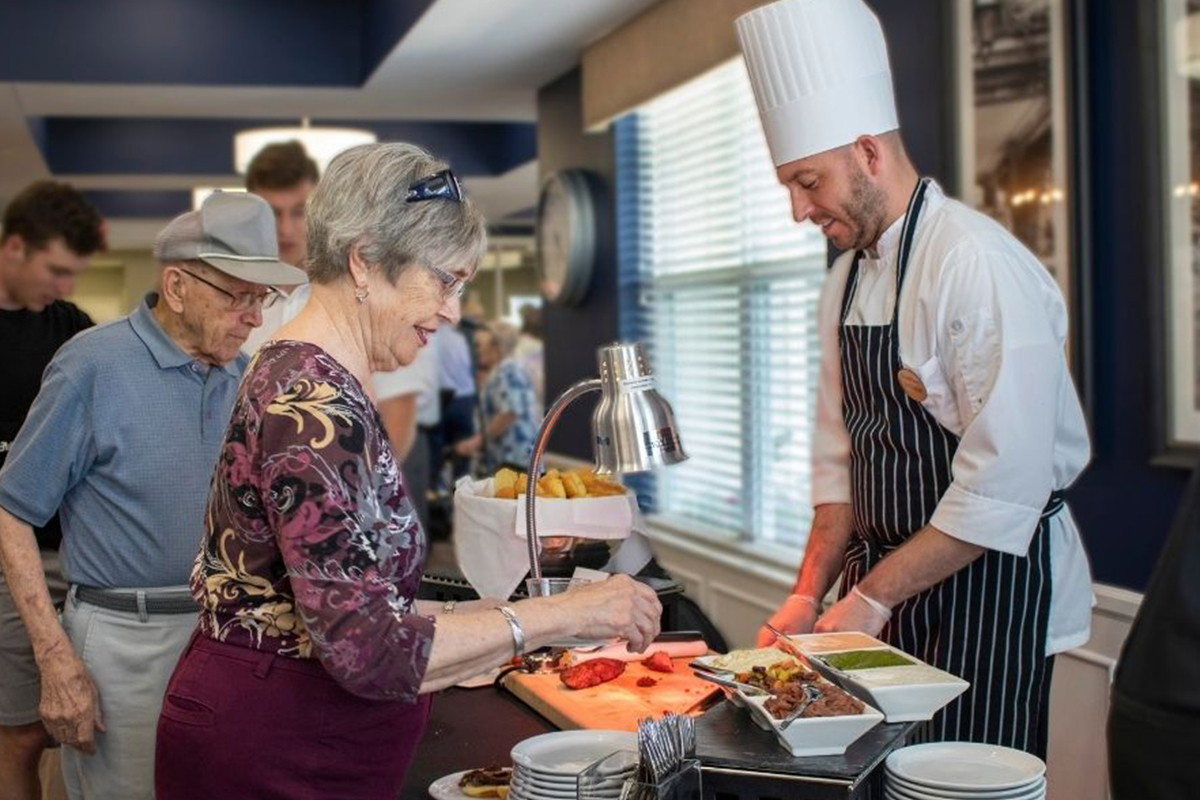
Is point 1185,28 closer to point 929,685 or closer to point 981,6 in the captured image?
point 981,6

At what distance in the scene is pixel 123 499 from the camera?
235 cm

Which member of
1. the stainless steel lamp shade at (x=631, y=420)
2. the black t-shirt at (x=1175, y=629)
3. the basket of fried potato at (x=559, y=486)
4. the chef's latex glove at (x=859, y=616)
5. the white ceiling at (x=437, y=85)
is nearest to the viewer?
the black t-shirt at (x=1175, y=629)

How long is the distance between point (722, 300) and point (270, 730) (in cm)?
354

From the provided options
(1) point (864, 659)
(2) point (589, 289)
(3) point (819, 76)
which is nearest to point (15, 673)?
(1) point (864, 659)

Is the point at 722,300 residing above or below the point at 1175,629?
above

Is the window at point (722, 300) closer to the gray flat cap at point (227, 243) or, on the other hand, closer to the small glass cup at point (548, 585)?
the gray flat cap at point (227, 243)

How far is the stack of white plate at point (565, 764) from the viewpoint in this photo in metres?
1.54

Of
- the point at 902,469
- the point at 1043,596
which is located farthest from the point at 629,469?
the point at 1043,596

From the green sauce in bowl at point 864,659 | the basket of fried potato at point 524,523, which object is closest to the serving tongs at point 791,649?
the green sauce in bowl at point 864,659

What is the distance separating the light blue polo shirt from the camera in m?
2.33

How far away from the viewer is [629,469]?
1677mm

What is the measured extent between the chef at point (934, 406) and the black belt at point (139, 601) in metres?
0.98

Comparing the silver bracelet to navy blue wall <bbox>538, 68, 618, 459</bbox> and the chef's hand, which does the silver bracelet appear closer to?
the chef's hand

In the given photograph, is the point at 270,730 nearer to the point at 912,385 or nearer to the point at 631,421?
the point at 631,421
